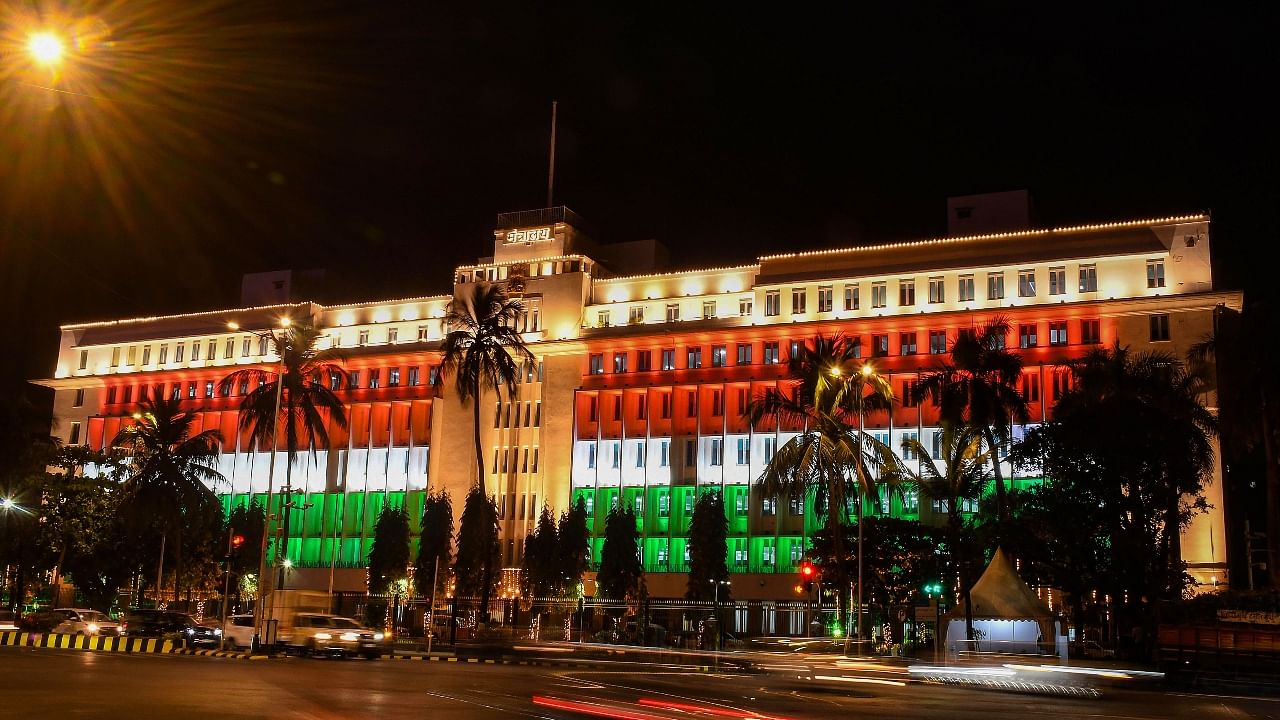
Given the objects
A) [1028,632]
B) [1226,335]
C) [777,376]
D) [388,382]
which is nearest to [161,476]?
[388,382]

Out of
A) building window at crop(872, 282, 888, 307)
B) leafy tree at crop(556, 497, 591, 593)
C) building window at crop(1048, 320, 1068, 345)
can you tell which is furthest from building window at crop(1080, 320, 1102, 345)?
leafy tree at crop(556, 497, 591, 593)

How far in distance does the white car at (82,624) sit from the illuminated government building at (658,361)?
2389 centimetres

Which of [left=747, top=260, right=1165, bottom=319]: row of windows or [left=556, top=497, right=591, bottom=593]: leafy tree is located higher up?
[left=747, top=260, right=1165, bottom=319]: row of windows

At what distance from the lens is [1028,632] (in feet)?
145

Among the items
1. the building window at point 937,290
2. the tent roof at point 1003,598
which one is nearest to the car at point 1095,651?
the tent roof at point 1003,598

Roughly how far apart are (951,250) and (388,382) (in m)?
40.6

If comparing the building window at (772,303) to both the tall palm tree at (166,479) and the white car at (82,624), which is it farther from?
the white car at (82,624)

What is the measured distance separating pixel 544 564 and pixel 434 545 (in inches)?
290

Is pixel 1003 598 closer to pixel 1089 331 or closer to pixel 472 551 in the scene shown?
pixel 1089 331

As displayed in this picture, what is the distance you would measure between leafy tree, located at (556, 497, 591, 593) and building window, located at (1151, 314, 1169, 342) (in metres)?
33.9

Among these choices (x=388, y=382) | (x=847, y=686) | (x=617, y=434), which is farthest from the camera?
(x=388, y=382)

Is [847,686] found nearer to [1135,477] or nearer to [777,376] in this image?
[1135,477]

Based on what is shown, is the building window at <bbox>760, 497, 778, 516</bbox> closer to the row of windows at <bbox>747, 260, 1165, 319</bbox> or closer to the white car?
the row of windows at <bbox>747, 260, 1165, 319</bbox>

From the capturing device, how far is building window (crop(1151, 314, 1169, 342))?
67438mm
